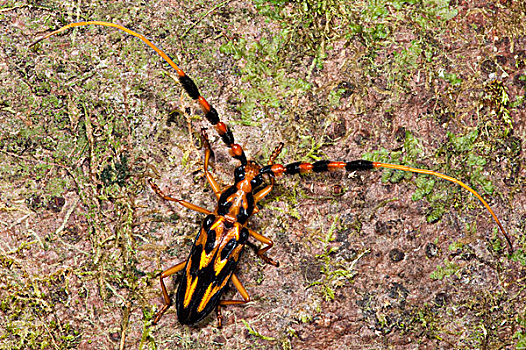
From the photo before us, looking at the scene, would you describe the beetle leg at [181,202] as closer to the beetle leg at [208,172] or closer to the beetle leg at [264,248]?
the beetle leg at [208,172]

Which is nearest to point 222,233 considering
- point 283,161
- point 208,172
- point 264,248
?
point 264,248

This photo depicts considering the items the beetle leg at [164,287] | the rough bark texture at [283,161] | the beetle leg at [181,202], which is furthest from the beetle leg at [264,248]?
the beetle leg at [164,287]

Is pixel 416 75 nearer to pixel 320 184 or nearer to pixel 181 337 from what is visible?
pixel 320 184

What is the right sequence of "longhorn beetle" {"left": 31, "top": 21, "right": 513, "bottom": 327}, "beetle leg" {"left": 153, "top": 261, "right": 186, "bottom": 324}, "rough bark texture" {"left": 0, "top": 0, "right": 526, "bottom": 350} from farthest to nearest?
"rough bark texture" {"left": 0, "top": 0, "right": 526, "bottom": 350} < "beetle leg" {"left": 153, "top": 261, "right": 186, "bottom": 324} < "longhorn beetle" {"left": 31, "top": 21, "right": 513, "bottom": 327}

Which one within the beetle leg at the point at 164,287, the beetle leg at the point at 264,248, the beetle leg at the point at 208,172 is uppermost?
the beetle leg at the point at 208,172

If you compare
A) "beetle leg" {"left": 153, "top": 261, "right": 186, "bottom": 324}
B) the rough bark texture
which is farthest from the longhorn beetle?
the rough bark texture

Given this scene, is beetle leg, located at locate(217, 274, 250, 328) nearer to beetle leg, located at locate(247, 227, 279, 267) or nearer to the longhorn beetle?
the longhorn beetle

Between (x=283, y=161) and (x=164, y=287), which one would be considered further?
(x=283, y=161)

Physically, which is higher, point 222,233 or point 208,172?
point 208,172

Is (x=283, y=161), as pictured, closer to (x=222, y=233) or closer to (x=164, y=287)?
(x=222, y=233)
